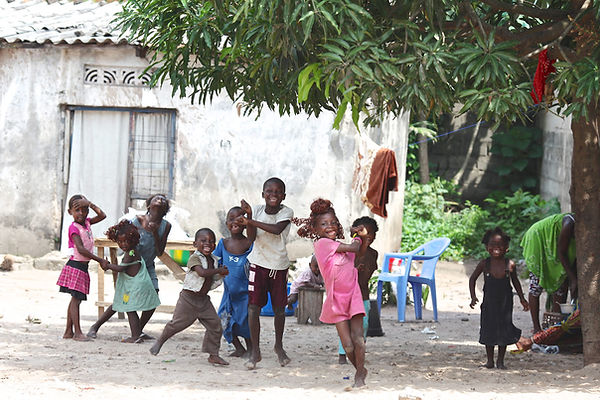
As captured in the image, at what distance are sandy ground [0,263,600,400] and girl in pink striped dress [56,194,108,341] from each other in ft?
0.58

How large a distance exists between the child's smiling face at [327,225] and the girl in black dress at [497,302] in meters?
1.47

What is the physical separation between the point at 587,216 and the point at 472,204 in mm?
10274

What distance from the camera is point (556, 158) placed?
1502cm

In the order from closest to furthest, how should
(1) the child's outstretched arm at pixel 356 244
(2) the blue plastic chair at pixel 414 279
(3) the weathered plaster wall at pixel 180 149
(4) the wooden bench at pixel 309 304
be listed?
(1) the child's outstretched arm at pixel 356 244 → (4) the wooden bench at pixel 309 304 → (2) the blue plastic chair at pixel 414 279 → (3) the weathered plaster wall at pixel 180 149

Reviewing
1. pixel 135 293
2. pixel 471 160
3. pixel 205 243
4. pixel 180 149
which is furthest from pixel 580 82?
pixel 471 160

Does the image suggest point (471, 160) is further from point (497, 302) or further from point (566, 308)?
point (497, 302)

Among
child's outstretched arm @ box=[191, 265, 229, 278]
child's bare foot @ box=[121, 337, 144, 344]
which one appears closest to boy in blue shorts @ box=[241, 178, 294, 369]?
child's outstretched arm @ box=[191, 265, 229, 278]

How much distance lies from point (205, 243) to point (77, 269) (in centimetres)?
139

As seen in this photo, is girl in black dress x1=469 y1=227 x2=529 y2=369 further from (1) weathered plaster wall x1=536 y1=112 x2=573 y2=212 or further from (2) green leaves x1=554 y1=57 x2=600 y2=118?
(1) weathered plaster wall x1=536 y1=112 x2=573 y2=212

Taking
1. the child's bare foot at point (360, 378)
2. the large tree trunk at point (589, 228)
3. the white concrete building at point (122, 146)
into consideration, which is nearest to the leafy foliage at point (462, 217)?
the white concrete building at point (122, 146)

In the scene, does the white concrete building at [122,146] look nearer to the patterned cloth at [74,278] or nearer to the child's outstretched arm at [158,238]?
the child's outstretched arm at [158,238]

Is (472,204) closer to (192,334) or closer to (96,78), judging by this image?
(96,78)

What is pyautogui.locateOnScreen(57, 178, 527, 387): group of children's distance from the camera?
5.99 metres

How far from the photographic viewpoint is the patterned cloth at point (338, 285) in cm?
593
